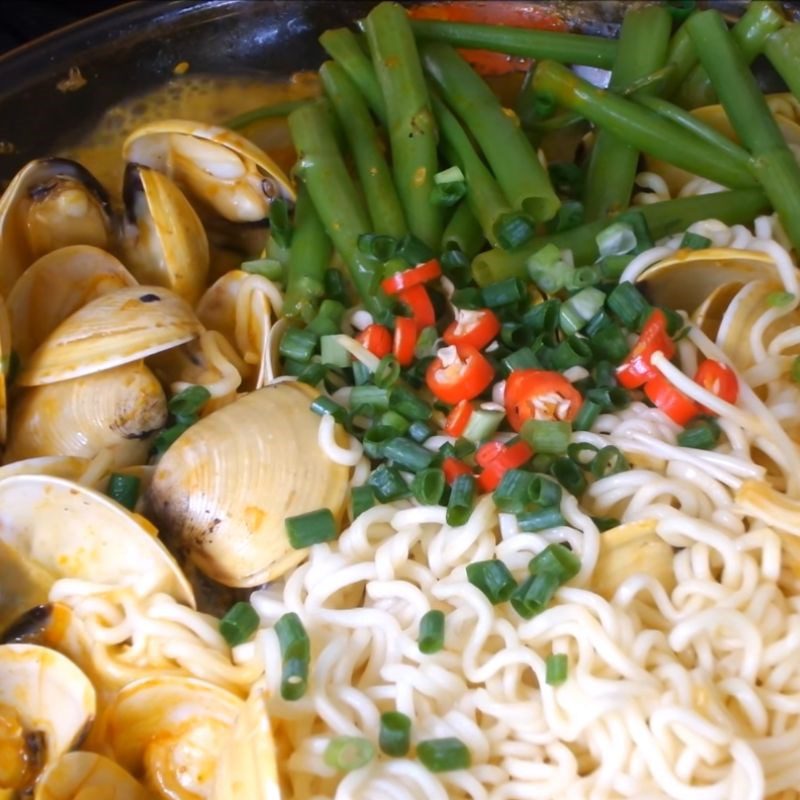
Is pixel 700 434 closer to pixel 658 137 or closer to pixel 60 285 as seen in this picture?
pixel 658 137

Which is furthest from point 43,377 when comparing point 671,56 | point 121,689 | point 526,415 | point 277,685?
point 671,56

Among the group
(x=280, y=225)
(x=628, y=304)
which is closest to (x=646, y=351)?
(x=628, y=304)

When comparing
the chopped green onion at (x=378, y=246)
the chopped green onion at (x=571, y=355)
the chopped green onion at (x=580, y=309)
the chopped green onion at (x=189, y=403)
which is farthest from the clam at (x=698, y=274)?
the chopped green onion at (x=189, y=403)

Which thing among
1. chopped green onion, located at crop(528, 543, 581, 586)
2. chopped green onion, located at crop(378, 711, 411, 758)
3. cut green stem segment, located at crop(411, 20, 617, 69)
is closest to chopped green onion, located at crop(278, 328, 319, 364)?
chopped green onion, located at crop(528, 543, 581, 586)

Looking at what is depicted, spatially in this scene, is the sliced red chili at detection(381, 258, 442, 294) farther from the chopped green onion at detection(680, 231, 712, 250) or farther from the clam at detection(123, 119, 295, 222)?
the chopped green onion at detection(680, 231, 712, 250)

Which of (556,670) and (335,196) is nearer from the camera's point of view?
(556,670)

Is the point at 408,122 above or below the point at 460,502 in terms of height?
above

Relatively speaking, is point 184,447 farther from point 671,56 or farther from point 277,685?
point 671,56

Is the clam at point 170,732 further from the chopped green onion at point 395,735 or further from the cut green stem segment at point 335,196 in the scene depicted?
the cut green stem segment at point 335,196
